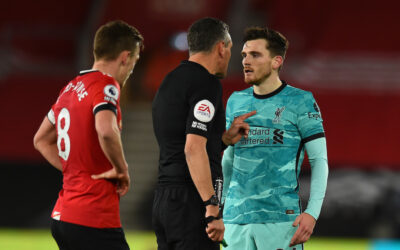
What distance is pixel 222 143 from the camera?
4641 millimetres

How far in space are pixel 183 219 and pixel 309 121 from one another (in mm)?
1156

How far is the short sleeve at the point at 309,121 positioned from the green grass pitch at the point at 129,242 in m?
6.33

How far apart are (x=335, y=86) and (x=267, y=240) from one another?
34.2 feet

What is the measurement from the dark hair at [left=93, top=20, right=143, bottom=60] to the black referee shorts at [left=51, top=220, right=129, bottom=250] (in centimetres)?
110

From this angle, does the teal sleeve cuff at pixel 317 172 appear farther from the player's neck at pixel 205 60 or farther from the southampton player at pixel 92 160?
the southampton player at pixel 92 160

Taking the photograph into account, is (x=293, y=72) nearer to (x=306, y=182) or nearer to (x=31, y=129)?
(x=306, y=182)

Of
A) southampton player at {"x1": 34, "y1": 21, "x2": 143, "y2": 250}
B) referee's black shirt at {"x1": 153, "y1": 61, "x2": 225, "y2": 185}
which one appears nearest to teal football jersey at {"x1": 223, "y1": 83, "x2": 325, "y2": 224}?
referee's black shirt at {"x1": 153, "y1": 61, "x2": 225, "y2": 185}

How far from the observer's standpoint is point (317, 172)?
458cm

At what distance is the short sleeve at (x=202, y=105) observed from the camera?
416cm

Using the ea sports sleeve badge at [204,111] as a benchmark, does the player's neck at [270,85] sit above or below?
above

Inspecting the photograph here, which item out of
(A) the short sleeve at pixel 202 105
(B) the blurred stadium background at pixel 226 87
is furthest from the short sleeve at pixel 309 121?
(B) the blurred stadium background at pixel 226 87

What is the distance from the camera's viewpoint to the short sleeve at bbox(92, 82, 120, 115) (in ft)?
13.6

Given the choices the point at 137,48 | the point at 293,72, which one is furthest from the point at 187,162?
the point at 293,72

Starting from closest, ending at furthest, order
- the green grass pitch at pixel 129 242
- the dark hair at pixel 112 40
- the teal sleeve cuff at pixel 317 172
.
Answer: the dark hair at pixel 112 40, the teal sleeve cuff at pixel 317 172, the green grass pitch at pixel 129 242
